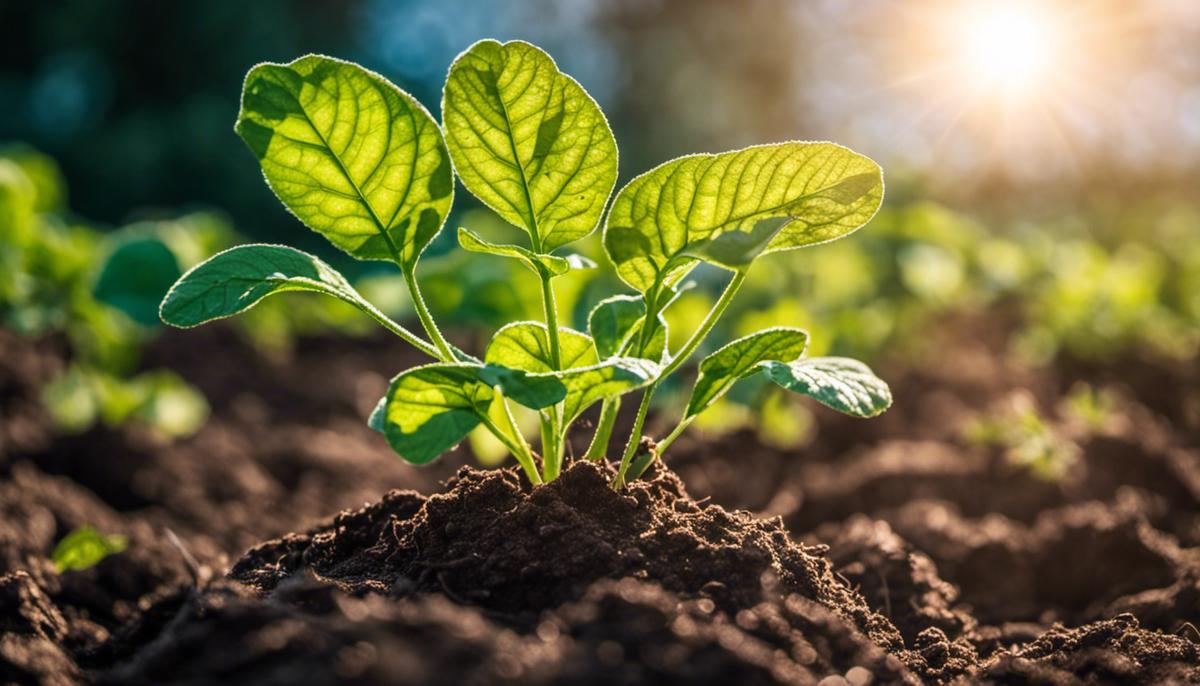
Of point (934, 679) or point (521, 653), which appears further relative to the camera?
point (934, 679)

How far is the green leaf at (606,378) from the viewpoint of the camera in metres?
1.14

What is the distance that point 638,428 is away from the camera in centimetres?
142

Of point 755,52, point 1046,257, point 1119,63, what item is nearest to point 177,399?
point 1046,257

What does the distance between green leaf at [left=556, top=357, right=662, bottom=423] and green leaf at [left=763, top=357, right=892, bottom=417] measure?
6.3 inches

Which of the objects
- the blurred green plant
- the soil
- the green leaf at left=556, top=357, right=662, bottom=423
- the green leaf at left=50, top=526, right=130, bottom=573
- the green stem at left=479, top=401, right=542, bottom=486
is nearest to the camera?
the soil

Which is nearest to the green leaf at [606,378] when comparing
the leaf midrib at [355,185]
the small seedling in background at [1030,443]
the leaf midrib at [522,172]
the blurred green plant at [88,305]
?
the leaf midrib at [522,172]

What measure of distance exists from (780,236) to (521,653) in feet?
2.11

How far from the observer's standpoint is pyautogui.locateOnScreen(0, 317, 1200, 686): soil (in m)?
0.99

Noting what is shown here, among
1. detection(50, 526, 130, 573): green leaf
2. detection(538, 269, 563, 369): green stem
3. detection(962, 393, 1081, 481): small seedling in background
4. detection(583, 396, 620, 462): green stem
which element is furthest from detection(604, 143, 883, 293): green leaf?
detection(962, 393, 1081, 481): small seedling in background

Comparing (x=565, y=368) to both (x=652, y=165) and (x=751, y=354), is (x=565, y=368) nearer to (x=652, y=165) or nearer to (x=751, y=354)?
(x=751, y=354)

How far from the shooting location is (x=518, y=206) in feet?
4.44

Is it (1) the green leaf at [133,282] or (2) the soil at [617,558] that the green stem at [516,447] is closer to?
(2) the soil at [617,558]

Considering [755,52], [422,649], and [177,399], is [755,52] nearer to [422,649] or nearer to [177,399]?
[177,399]

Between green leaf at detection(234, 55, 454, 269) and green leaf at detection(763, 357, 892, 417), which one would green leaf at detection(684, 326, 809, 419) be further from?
green leaf at detection(234, 55, 454, 269)
